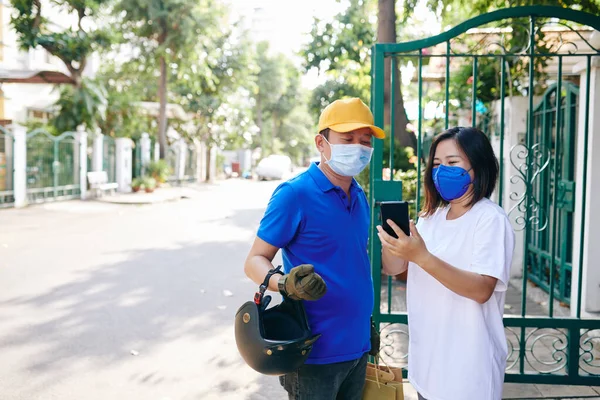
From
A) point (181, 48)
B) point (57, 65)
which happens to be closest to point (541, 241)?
point (181, 48)

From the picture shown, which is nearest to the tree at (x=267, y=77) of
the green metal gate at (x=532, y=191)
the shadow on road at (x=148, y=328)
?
the shadow on road at (x=148, y=328)

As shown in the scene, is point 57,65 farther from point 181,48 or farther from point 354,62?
point 354,62

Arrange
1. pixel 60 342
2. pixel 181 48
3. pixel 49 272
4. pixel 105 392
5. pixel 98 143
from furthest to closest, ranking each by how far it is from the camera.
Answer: pixel 181 48, pixel 98 143, pixel 49 272, pixel 60 342, pixel 105 392

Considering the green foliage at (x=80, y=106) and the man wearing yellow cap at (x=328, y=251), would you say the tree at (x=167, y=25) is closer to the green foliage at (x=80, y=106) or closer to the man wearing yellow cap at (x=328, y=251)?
the green foliage at (x=80, y=106)

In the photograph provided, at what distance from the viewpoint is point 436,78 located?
39.8 ft

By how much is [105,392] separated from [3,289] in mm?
3712

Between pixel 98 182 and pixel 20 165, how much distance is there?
426cm

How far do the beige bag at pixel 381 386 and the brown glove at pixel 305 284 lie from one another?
681 mm

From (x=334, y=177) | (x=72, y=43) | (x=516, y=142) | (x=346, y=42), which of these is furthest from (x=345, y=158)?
(x=72, y=43)

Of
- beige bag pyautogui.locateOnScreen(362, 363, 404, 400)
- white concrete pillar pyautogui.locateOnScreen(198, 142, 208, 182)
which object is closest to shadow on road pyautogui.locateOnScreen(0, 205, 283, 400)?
beige bag pyautogui.locateOnScreen(362, 363, 404, 400)

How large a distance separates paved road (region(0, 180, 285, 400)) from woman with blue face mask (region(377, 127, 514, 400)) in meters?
2.32

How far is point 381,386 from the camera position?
8.34 ft

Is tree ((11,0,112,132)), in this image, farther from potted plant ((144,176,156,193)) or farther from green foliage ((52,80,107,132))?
potted plant ((144,176,156,193))

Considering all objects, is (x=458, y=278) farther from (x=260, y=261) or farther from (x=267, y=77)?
(x=267, y=77)
